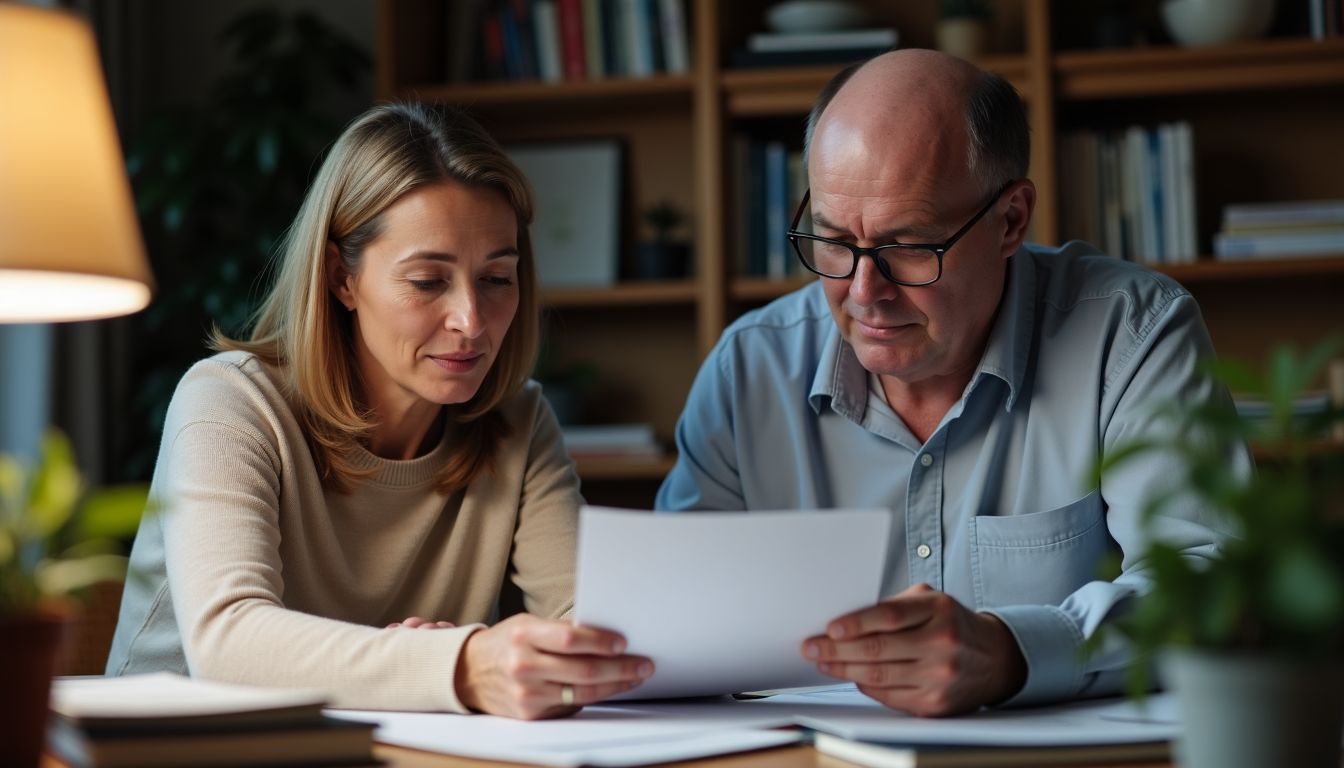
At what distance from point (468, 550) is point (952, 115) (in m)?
0.81

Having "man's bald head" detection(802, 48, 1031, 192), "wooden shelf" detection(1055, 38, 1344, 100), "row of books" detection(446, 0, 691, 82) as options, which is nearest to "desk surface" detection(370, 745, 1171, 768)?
"man's bald head" detection(802, 48, 1031, 192)

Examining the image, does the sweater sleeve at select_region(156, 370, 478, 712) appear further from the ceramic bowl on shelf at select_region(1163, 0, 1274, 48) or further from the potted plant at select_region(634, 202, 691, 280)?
the ceramic bowl on shelf at select_region(1163, 0, 1274, 48)

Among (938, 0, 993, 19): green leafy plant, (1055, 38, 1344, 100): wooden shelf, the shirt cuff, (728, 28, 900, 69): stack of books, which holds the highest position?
(938, 0, 993, 19): green leafy plant

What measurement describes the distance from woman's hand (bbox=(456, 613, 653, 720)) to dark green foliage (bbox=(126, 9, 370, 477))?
186 cm

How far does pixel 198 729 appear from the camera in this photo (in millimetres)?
903

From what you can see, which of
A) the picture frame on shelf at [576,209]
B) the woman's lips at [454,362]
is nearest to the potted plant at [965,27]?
the picture frame on shelf at [576,209]

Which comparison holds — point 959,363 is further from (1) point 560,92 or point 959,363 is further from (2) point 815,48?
(1) point 560,92

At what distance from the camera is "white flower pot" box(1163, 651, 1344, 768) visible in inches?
28.9

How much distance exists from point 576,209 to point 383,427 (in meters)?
1.66

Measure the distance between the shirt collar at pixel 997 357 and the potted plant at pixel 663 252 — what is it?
1.35 metres

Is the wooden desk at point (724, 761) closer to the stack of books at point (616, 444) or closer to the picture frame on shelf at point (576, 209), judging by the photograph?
the stack of books at point (616, 444)

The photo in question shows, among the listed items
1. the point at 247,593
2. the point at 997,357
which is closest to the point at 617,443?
the point at 997,357

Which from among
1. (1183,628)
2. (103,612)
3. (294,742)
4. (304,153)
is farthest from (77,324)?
(1183,628)

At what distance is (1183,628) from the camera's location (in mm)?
746
